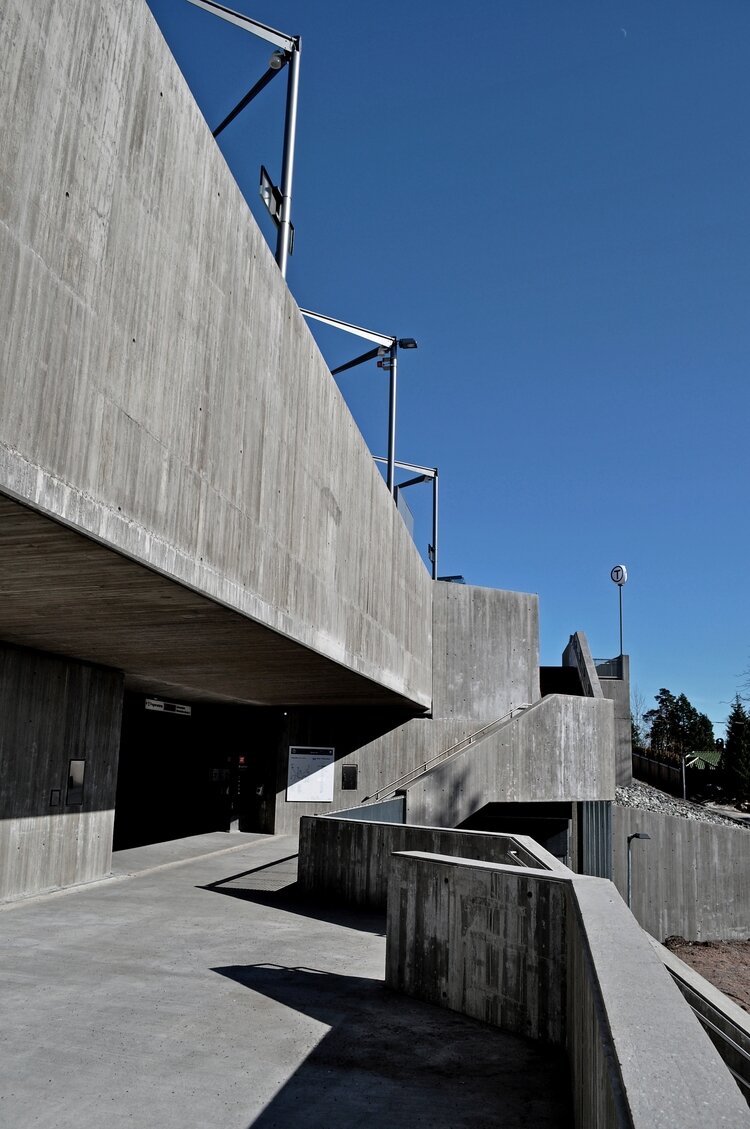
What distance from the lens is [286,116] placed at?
1312 centimetres

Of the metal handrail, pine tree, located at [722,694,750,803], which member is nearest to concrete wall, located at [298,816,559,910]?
the metal handrail

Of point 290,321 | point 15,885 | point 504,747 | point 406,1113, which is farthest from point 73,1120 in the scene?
point 504,747

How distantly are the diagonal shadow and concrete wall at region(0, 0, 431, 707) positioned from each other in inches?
157

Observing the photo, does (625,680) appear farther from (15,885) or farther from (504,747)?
(15,885)

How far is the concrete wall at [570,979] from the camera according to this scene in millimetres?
2576

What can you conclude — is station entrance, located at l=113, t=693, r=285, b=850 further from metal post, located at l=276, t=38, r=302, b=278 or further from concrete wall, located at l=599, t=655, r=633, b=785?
concrete wall, located at l=599, t=655, r=633, b=785

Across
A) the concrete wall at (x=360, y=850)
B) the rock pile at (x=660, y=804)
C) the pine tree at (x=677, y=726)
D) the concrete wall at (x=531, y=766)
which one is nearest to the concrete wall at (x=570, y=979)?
the concrete wall at (x=360, y=850)

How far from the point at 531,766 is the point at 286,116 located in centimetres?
1589

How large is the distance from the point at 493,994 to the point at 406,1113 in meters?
1.80

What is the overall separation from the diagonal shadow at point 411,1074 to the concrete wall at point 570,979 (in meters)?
0.22

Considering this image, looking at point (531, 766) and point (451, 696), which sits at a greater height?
point (451, 696)

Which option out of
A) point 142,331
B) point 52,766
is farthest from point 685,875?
point 142,331

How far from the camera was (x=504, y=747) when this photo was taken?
21.8 m

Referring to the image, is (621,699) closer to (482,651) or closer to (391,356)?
(482,651)
